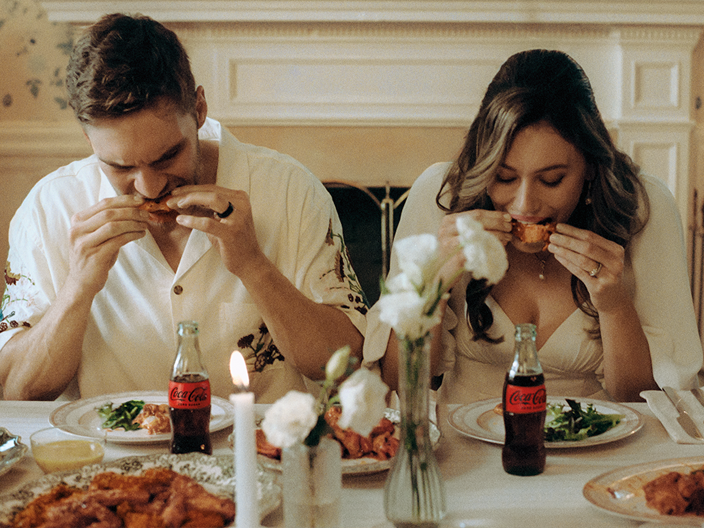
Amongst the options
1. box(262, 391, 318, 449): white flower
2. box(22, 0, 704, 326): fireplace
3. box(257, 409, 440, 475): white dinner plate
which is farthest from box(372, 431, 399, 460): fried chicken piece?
box(22, 0, 704, 326): fireplace

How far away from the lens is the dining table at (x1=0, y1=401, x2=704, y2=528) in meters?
0.88

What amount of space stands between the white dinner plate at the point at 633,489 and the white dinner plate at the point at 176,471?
387 mm

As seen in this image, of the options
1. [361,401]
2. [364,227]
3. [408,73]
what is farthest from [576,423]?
[408,73]

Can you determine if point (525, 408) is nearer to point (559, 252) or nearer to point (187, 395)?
point (187, 395)

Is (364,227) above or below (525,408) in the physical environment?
above

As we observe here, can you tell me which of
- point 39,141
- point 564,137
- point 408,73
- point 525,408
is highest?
point 408,73

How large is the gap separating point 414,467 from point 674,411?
0.61 m

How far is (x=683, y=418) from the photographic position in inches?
46.9

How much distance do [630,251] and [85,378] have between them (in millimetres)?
1263

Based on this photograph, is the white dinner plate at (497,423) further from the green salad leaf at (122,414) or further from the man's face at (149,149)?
the man's face at (149,149)

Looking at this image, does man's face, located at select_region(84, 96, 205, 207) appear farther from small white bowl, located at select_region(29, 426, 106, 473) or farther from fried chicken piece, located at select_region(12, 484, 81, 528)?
fried chicken piece, located at select_region(12, 484, 81, 528)

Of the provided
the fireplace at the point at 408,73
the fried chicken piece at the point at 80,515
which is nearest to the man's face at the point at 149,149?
the fried chicken piece at the point at 80,515

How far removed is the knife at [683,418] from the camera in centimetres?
114

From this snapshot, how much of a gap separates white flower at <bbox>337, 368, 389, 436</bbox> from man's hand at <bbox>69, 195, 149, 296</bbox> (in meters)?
0.93
